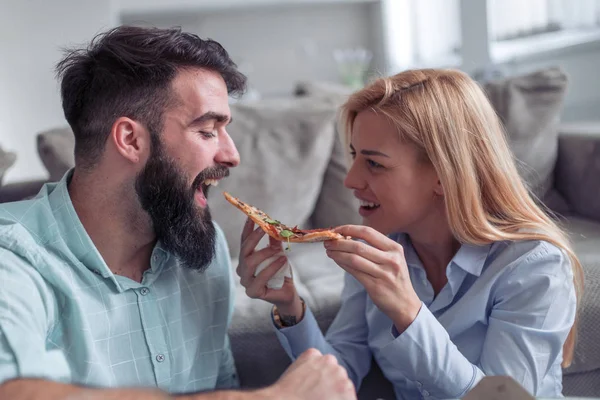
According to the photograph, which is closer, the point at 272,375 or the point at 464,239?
the point at 464,239

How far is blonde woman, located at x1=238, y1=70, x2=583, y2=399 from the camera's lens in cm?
128

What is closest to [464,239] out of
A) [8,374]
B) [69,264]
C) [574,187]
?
[69,264]

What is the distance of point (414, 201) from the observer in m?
1.49

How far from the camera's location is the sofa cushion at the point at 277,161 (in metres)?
2.42

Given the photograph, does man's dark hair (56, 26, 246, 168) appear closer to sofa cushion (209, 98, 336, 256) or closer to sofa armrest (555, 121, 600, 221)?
sofa cushion (209, 98, 336, 256)

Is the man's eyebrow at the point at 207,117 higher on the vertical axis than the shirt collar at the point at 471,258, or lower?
higher

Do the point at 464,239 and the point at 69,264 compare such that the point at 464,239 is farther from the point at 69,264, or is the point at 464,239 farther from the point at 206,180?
the point at 69,264

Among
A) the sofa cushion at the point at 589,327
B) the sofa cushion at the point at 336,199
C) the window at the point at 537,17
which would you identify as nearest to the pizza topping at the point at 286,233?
the sofa cushion at the point at 589,327

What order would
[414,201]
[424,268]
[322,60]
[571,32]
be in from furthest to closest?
[322,60]
[571,32]
[424,268]
[414,201]

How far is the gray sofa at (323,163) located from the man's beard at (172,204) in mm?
662

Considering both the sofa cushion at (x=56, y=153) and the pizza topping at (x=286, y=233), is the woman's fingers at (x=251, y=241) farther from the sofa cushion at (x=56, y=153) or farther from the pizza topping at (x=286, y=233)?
the sofa cushion at (x=56, y=153)

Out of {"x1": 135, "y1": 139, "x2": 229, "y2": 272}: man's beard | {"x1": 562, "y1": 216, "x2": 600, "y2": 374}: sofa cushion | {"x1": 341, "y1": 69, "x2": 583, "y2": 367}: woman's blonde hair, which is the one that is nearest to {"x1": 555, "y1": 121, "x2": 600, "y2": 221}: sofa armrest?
{"x1": 562, "y1": 216, "x2": 600, "y2": 374}: sofa cushion

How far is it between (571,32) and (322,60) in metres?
2.52

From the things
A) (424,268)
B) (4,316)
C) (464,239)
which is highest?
(4,316)
